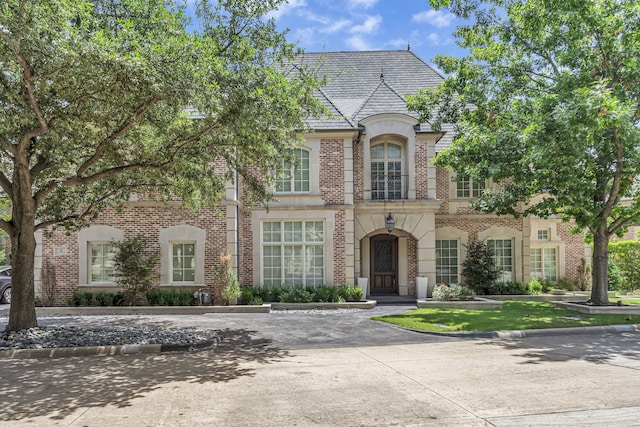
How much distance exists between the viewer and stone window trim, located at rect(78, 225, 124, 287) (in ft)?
50.7

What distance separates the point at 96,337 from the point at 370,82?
636 inches

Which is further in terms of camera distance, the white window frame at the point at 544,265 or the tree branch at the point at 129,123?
the white window frame at the point at 544,265

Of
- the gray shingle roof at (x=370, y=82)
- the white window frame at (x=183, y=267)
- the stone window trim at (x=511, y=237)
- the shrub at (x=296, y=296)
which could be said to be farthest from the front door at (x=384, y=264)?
the white window frame at (x=183, y=267)

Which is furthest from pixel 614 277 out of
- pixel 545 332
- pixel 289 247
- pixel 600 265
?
pixel 289 247

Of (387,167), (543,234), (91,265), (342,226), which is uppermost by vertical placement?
(387,167)

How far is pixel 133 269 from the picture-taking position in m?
14.7

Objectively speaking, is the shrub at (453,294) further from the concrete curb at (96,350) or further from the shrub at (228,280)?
the concrete curb at (96,350)

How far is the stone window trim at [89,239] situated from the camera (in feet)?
50.7

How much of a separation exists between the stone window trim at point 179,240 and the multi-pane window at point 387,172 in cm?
707

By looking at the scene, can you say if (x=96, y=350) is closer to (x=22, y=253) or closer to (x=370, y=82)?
(x=22, y=253)

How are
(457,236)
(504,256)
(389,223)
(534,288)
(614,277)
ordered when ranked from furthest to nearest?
(614,277)
(504,256)
(457,236)
(534,288)
(389,223)

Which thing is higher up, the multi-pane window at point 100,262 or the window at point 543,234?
the window at point 543,234

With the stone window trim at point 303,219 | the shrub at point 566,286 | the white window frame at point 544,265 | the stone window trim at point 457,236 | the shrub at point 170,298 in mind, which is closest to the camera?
the shrub at point 170,298

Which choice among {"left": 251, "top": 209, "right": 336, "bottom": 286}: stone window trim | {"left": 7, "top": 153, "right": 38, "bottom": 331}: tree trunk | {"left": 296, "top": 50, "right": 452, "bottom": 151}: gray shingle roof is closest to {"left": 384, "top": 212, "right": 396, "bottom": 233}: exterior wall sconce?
{"left": 251, "top": 209, "right": 336, "bottom": 286}: stone window trim
